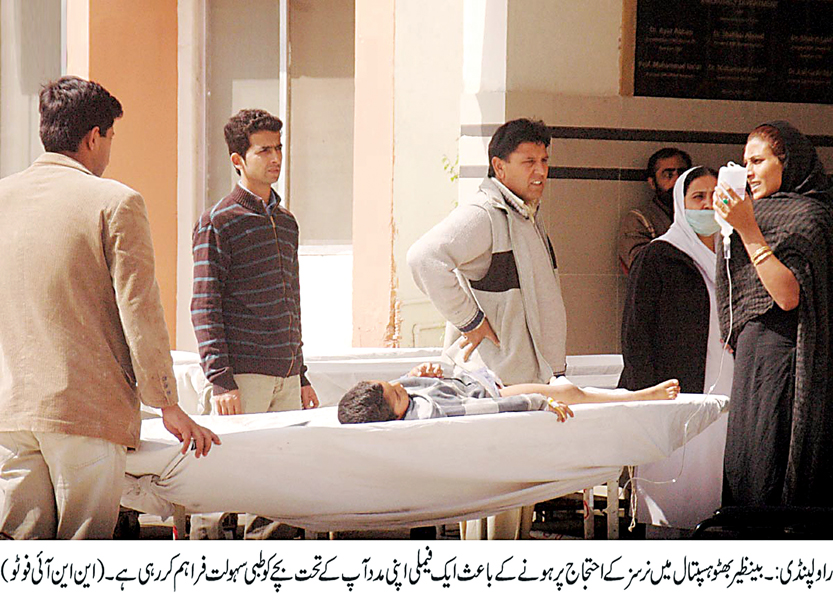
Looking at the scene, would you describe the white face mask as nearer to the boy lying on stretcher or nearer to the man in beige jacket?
the boy lying on stretcher

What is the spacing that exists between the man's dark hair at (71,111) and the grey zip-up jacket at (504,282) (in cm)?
147

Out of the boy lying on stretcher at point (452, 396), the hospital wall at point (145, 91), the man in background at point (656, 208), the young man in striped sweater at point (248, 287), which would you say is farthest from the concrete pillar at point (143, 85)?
the boy lying on stretcher at point (452, 396)

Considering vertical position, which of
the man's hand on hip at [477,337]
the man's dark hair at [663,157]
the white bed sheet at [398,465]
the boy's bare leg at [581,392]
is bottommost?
the white bed sheet at [398,465]

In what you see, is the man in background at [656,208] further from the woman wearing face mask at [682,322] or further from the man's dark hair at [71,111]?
the man's dark hair at [71,111]

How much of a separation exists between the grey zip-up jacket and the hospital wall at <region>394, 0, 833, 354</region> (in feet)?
7.26

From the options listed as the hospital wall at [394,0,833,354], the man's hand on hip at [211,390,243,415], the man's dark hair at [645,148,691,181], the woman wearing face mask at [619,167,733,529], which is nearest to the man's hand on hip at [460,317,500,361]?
the woman wearing face mask at [619,167,733,529]

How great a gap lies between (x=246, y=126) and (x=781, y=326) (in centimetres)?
217

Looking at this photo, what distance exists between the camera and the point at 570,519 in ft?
18.3

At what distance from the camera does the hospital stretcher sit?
3607 mm

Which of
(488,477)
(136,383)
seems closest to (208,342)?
(136,383)

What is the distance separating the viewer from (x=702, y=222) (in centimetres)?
483

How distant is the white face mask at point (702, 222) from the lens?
4.82 m

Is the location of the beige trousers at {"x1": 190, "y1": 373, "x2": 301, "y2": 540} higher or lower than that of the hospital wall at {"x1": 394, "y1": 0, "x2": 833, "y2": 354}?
lower
